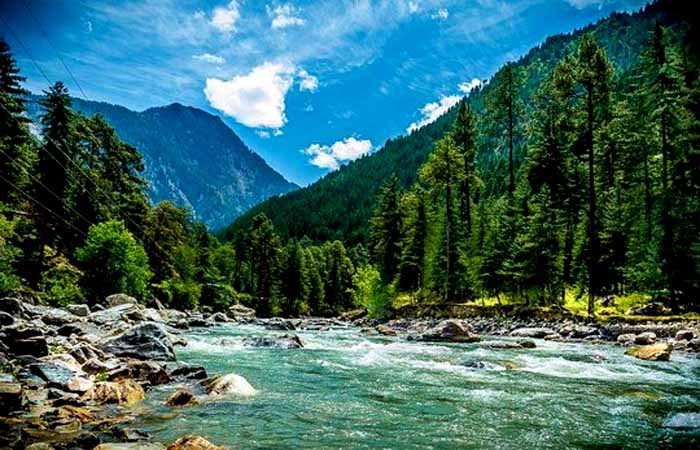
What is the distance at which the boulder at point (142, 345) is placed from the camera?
17.0 metres

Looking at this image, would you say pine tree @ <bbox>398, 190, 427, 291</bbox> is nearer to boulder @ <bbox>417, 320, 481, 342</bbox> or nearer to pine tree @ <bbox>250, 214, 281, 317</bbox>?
boulder @ <bbox>417, 320, 481, 342</bbox>

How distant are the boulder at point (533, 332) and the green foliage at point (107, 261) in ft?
99.5

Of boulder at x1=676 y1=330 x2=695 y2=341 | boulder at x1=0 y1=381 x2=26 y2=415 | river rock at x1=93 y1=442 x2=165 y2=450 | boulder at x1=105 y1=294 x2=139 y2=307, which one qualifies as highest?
boulder at x1=105 y1=294 x2=139 y2=307

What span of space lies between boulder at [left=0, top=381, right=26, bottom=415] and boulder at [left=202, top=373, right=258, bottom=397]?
418 centimetres

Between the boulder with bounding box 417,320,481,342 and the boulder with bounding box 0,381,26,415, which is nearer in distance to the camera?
the boulder with bounding box 0,381,26,415

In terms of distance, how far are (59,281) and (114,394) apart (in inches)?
1143

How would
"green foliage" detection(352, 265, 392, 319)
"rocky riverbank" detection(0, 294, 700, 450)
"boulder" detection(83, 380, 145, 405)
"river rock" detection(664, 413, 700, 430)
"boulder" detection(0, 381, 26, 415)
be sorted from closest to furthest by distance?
1. "rocky riverbank" detection(0, 294, 700, 450)
2. "boulder" detection(0, 381, 26, 415)
3. "river rock" detection(664, 413, 700, 430)
4. "boulder" detection(83, 380, 145, 405)
5. "green foliage" detection(352, 265, 392, 319)

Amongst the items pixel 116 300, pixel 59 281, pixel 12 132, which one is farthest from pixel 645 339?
pixel 12 132

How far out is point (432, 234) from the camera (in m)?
48.6

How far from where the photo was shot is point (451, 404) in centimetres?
1170

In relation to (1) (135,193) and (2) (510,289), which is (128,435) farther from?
(1) (135,193)

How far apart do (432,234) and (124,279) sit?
1078 inches

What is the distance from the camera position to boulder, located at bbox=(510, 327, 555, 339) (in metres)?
28.4

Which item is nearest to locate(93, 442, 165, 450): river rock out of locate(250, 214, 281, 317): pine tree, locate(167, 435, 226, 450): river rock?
locate(167, 435, 226, 450): river rock
